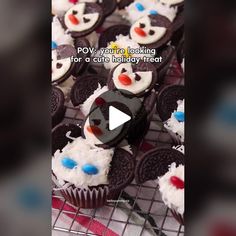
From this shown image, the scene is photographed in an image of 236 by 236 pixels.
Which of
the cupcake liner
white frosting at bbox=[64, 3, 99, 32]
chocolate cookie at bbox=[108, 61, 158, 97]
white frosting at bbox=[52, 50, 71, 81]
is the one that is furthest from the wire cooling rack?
white frosting at bbox=[64, 3, 99, 32]

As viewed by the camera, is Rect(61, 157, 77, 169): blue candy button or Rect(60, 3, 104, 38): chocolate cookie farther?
Rect(60, 3, 104, 38): chocolate cookie

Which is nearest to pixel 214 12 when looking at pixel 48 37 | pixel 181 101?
pixel 181 101

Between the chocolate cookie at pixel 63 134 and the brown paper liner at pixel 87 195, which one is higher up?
the chocolate cookie at pixel 63 134

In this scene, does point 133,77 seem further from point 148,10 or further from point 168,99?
point 148,10

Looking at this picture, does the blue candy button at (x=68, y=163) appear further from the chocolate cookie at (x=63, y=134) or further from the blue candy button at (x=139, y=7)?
the blue candy button at (x=139, y=7)

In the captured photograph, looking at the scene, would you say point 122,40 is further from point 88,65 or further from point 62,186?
point 62,186

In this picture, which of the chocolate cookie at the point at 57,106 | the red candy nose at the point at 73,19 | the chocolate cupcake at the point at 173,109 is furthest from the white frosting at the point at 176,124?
the red candy nose at the point at 73,19

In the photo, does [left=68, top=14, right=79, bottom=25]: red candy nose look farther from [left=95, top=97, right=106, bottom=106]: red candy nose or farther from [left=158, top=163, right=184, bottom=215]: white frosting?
[left=158, top=163, right=184, bottom=215]: white frosting
